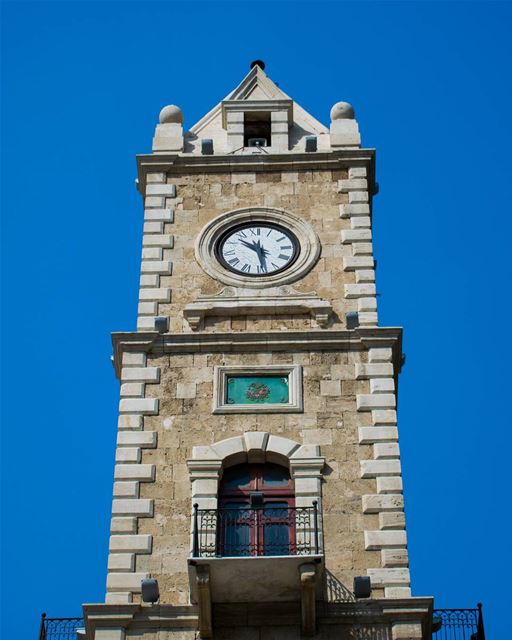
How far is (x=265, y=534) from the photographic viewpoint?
2375cm

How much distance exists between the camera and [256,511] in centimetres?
2356

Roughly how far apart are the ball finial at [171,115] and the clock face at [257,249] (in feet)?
12.3

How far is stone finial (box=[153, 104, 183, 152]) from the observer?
101 feet

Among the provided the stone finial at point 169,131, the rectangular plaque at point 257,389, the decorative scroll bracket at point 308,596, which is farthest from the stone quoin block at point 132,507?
the stone finial at point 169,131

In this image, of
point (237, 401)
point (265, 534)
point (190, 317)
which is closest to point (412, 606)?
point (265, 534)

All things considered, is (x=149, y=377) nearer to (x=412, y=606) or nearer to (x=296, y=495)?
(x=296, y=495)

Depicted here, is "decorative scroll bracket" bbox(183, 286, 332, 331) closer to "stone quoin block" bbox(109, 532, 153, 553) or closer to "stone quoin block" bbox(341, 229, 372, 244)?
"stone quoin block" bbox(341, 229, 372, 244)

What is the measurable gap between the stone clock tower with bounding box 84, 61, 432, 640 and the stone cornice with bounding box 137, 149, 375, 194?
33mm

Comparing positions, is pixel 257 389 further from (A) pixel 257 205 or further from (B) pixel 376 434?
(A) pixel 257 205

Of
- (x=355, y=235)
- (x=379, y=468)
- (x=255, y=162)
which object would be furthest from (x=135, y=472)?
(x=255, y=162)

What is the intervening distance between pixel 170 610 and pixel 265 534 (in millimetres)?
2061

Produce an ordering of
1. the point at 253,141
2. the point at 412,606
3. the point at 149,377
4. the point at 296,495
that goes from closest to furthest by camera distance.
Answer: the point at 412,606, the point at 296,495, the point at 149,377, the point at 253,141

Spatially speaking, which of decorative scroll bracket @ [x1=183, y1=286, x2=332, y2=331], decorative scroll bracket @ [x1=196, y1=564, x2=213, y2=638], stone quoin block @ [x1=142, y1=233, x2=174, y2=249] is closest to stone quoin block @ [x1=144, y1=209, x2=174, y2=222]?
stone quoin block @ [x1=142, y1=233, x2=174, y2=249]

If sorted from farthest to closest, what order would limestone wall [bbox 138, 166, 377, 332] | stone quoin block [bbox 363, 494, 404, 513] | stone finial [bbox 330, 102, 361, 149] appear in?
stone finial [bbox 330, 102, 361, 149]
limestone wall [bbox 138, 166, 377, 332]
stone quoin block [bbox 363, 494, 404, 513]
